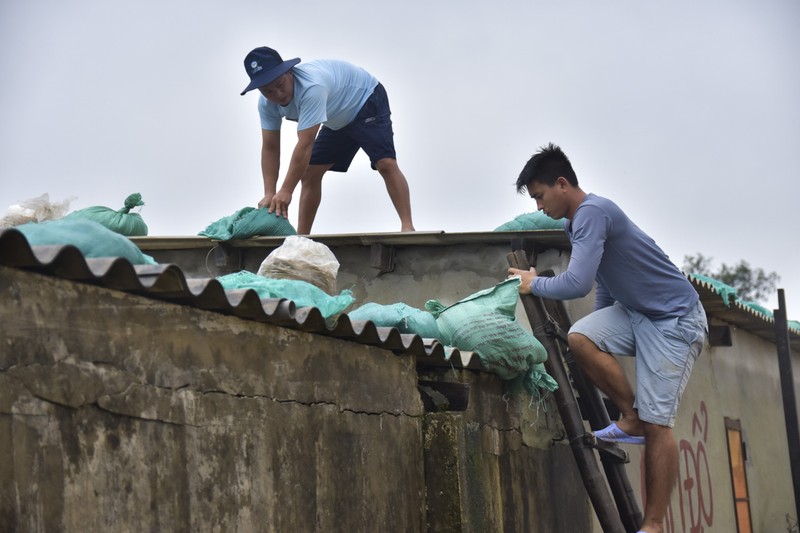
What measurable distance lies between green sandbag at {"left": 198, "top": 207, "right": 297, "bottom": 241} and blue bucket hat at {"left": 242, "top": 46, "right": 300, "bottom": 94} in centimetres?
83

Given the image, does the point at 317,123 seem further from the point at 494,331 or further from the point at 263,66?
the point at 494,331

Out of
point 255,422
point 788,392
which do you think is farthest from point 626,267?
point 788,392

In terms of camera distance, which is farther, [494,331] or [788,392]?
[788,392]

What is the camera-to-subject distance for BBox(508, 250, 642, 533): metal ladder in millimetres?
6168

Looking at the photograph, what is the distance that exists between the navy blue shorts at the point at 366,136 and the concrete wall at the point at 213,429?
2716 millimetres

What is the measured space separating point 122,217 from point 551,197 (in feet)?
10.0

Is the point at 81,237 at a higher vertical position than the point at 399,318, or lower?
higher

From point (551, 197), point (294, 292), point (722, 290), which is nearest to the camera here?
point (294, 292)

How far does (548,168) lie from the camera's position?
5746 millimetres

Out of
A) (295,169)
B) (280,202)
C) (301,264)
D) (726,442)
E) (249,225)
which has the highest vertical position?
(295,169)

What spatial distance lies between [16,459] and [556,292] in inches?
128

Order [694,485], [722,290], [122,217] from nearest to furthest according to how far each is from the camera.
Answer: [122,217] < [722,290] < [694,485]

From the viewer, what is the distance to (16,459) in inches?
112

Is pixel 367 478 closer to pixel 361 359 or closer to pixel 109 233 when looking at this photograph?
pixel 361 359
